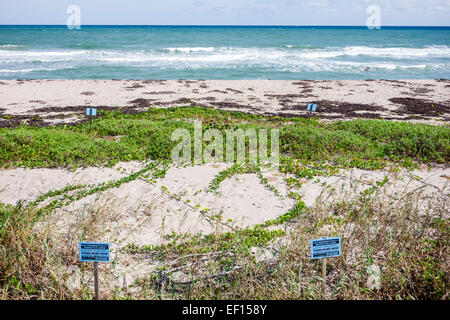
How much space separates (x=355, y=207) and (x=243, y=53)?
39591 mm

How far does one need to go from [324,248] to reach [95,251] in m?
2.68

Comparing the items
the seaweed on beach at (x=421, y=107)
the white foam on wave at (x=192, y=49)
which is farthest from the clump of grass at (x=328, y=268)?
the white foam on wave at (x=192, y=49)

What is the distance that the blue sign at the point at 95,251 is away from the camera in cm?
372

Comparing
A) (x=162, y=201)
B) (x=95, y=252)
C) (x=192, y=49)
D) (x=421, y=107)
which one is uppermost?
(x=192, y=49)

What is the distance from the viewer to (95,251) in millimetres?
3752

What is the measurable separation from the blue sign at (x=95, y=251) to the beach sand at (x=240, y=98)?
10.0 m

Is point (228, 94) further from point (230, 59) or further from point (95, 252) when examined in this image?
point (230, 59)

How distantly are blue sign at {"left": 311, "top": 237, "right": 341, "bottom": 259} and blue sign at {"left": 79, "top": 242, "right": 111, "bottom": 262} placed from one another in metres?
2.38

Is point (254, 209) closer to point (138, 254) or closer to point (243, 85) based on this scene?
point (138, 254)

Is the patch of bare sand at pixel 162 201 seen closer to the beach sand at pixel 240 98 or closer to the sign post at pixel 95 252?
the sign post at pixel 95 252

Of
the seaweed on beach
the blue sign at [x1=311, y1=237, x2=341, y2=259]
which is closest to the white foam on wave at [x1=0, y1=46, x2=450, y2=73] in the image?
the seaweed on beach

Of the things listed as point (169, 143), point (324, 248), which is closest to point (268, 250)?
point (324, 248)

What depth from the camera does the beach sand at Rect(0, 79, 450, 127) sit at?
14250mm

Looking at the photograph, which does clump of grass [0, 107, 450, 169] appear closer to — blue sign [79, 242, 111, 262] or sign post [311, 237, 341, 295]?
blue sign [79, 242, 111, 262]
